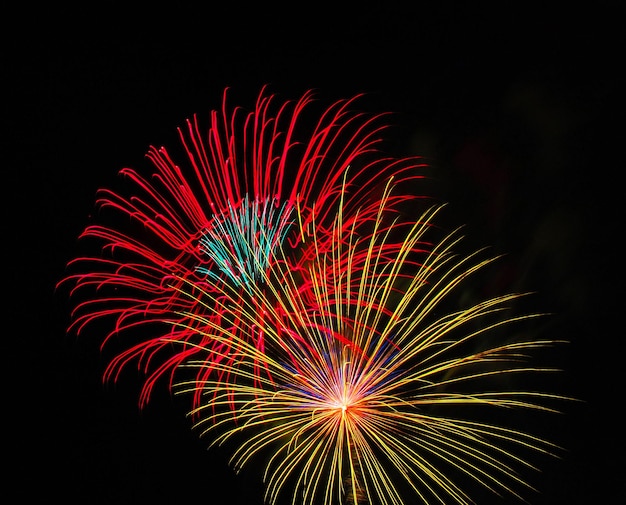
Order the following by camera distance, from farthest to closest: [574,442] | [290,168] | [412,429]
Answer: [290,168], [574,442], [412,429]

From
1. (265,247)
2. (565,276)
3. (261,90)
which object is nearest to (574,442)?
(565,276)

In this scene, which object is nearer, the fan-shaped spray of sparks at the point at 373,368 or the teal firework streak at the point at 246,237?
the fan-shaped spray of sparks at the point at 373,368

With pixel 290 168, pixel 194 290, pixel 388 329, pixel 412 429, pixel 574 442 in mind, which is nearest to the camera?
pixel 388 329

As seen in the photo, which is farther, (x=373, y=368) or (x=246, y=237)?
(x=246, y=237)

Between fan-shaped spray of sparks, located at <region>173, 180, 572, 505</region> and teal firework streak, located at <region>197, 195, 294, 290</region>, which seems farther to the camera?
teal firework streak, located at <region>197, 195, 294, 290</region>

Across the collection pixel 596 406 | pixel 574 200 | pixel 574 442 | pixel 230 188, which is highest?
pixel 574 200

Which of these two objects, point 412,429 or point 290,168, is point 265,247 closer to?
point 290,168

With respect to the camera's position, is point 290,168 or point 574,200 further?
point 290,168

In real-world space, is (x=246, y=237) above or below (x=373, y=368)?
above
